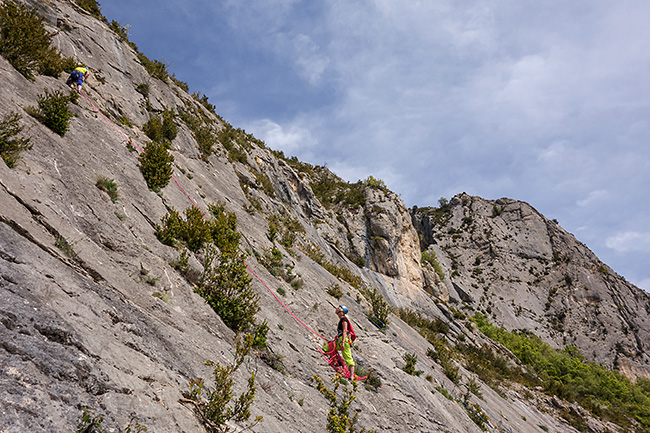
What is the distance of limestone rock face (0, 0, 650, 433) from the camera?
321 cm

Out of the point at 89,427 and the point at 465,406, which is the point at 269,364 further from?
the point at 465,406

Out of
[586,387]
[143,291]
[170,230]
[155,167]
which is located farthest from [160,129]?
[586,387]

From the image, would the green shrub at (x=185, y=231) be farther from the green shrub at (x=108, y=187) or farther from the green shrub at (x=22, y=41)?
the green shrub at (x=22, y=41)

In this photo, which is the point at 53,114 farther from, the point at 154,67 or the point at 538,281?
the point at 538,281

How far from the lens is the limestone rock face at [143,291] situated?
3211mm

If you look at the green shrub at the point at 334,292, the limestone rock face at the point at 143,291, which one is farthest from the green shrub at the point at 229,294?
the green shrub at the point at 334,292

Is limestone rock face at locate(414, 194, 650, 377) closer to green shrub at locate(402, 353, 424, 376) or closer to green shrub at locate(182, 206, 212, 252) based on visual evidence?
green shrub at locate(402, 353, 424, 376)

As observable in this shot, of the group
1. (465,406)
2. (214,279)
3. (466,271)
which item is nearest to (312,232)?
(465,406)

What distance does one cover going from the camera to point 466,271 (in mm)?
59562

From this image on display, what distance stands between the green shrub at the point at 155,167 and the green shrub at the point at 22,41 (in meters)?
3.29

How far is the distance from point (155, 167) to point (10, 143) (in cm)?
403

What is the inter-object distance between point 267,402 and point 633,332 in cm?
7125

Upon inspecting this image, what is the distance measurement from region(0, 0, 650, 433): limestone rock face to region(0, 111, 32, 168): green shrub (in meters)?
0.20

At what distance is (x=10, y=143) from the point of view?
562cm
